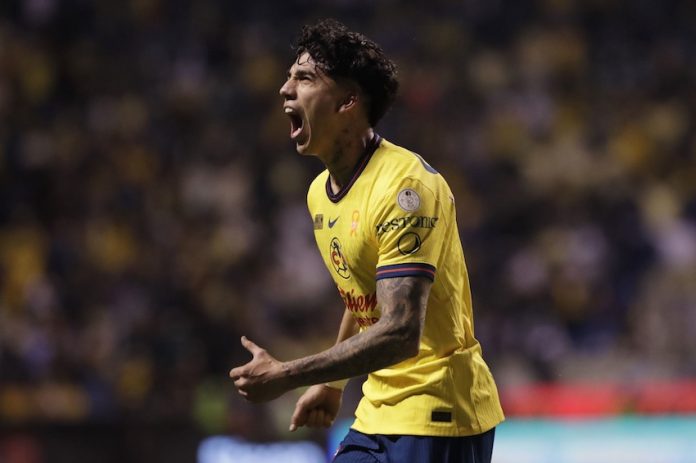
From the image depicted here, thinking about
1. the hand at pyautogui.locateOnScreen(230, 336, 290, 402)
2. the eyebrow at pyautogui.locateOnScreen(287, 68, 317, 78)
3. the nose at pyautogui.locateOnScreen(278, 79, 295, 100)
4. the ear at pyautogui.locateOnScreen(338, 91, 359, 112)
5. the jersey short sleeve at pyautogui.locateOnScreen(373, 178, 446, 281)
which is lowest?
the hand at pyautogui.locateOnScreen(230, 336, 290, 402)

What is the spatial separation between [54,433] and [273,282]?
9.56ft

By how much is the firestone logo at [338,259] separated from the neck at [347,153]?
202 millimetres

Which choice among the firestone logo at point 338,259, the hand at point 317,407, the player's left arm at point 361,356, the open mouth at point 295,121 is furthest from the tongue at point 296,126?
the hand at point 317,407

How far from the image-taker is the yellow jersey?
3672 mm

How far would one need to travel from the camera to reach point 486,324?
1082 cm

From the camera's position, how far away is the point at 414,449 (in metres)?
3.76

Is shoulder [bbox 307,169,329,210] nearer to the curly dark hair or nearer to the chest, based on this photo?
the chest

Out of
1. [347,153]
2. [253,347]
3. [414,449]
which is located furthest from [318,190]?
[414,449]

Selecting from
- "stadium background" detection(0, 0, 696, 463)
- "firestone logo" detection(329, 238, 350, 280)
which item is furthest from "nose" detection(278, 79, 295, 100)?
"stadium background" detection(0, 0, 696, 463)

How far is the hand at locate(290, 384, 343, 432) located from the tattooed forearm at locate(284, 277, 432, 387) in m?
0.75

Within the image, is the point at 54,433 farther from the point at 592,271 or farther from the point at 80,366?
the point at 592,271

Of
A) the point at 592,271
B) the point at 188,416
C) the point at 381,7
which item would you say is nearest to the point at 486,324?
the point at 592,271

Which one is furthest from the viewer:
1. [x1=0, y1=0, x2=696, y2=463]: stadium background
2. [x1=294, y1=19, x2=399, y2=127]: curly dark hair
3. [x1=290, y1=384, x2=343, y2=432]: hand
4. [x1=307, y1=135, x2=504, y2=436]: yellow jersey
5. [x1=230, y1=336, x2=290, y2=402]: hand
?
[x1=0, y1=0, x2=696, y2=463]: stadium background

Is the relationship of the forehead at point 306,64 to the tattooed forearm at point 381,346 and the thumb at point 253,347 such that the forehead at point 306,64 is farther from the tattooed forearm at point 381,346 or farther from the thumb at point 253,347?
the thumb at point 253,347
